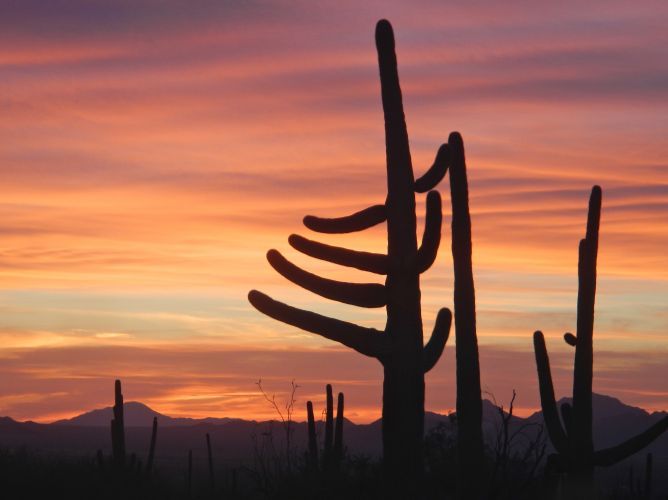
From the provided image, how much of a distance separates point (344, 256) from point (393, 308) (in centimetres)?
80

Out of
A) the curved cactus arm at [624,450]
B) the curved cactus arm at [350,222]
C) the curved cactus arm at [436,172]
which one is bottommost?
the curved cactus arm at [624,450]

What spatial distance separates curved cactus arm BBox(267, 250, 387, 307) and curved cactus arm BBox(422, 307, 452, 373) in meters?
0.79

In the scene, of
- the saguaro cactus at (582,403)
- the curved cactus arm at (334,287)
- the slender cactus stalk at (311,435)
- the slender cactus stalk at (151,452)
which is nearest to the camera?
the curved cactus arm at (334,287)

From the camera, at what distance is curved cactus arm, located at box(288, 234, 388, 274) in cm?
1243

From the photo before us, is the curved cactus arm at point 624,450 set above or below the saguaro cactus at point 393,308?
below

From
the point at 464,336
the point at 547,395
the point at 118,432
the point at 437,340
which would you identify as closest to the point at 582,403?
the point at 547,395

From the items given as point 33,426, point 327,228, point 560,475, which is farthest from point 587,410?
point 33,426

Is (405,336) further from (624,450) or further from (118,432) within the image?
(118,432)

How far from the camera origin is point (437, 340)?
42.4ft

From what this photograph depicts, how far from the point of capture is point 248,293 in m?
12.5

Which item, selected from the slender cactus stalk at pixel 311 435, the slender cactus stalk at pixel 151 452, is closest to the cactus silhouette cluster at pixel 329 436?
the slender cactus stalk at pixel 311 435

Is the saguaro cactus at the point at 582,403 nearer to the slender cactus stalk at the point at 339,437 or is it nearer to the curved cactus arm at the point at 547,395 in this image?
the curved cactus arm at the point at 547,395

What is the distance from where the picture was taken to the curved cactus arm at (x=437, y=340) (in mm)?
12555

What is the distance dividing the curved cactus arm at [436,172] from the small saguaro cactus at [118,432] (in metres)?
13.8
